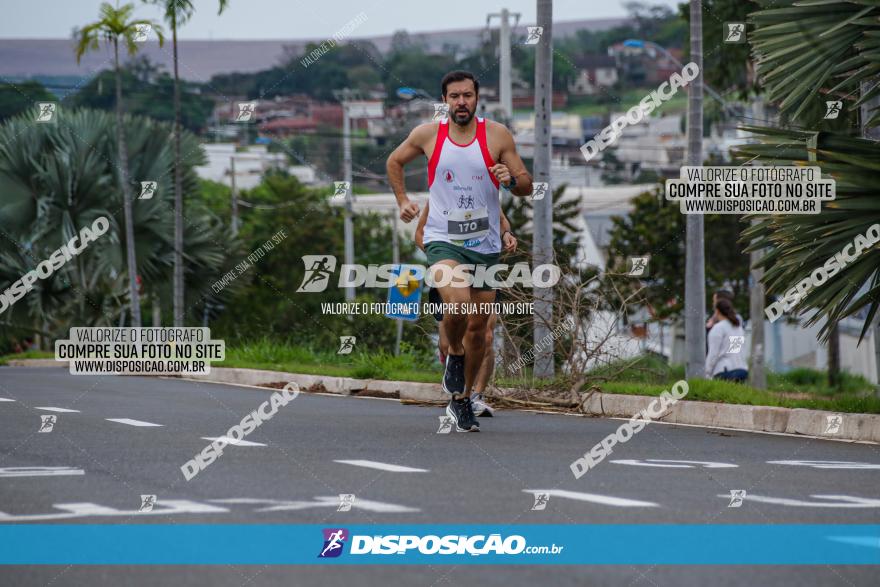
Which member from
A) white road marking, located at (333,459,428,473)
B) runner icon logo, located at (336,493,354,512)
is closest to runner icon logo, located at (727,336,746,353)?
white road marking, located at (333,459,428,473)

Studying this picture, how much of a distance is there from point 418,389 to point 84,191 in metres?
18.6

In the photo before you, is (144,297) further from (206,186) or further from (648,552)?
(206,186)

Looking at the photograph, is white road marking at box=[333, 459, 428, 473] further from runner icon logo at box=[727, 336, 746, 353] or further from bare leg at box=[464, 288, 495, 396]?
runner icon logo at box=[727, 336, 746, 353]

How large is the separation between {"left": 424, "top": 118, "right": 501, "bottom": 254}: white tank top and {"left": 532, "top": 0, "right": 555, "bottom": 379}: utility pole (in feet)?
13.2

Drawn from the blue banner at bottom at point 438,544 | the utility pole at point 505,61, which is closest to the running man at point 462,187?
the blue banner at bottom at point 438,544

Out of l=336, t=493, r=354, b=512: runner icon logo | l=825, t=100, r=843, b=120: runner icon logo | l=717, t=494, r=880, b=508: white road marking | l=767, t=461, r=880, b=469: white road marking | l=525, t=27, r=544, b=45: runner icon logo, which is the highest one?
l=525, t=27, r=544, b=45: runner icon logo

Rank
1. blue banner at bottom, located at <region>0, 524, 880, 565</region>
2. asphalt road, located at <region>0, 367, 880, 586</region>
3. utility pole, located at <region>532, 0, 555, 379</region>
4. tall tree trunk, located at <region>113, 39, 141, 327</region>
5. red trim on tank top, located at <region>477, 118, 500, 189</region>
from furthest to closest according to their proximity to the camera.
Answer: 1. tall tree trunk, located at <region>113, 39, 141, 327</region>
2. utility pole, located at <region>532, 0, 555, 379</region>
3. red trim on tank top, located at <region>477, 118, 500, 189</region>
4. blue banner at bottom, located at <region>0, 524, 880, 565</region>
5. asphalt road, located at <region>0, 367, 880, 586</region>

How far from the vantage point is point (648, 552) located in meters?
5.54

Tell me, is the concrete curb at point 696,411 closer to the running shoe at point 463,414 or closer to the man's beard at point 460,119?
the running shoe at point 463,414

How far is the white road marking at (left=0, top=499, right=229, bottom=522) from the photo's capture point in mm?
6367

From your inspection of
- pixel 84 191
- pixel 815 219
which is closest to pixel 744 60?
pixel 84 191

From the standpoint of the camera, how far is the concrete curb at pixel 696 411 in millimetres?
11852

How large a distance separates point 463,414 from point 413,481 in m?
3.38

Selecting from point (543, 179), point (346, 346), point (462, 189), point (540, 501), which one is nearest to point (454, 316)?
point (462, 189)
